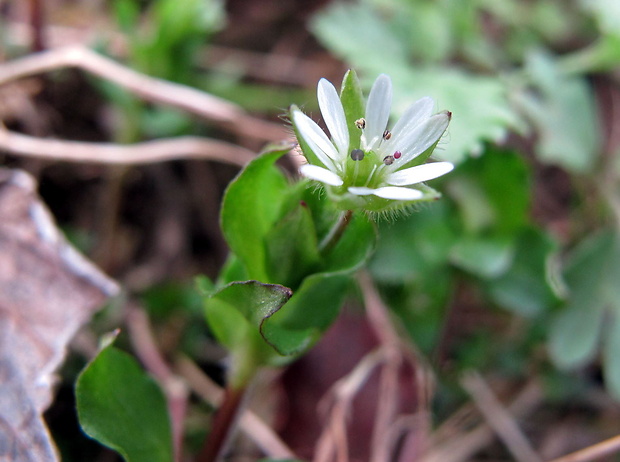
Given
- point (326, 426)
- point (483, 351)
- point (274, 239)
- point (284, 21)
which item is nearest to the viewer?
point (274, 239)

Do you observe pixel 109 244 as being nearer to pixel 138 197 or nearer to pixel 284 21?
pixel 138 197

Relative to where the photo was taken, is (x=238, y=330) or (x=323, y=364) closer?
(x=238, y=330)

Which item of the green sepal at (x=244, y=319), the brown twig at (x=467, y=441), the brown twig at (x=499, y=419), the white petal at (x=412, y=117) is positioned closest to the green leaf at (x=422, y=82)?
the white petal at (x=412, y=117)

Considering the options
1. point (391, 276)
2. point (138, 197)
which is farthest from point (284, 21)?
point (391, 276)

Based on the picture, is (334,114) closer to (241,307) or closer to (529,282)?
(241,307)

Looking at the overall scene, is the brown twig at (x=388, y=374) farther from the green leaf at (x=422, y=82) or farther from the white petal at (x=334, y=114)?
the white petal at (x=334, y=114)

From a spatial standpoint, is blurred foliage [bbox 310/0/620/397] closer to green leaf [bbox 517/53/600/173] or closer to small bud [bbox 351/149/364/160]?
green leaf [bbox 517/53/600/173]

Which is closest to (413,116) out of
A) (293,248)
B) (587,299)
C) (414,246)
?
(293,248)
